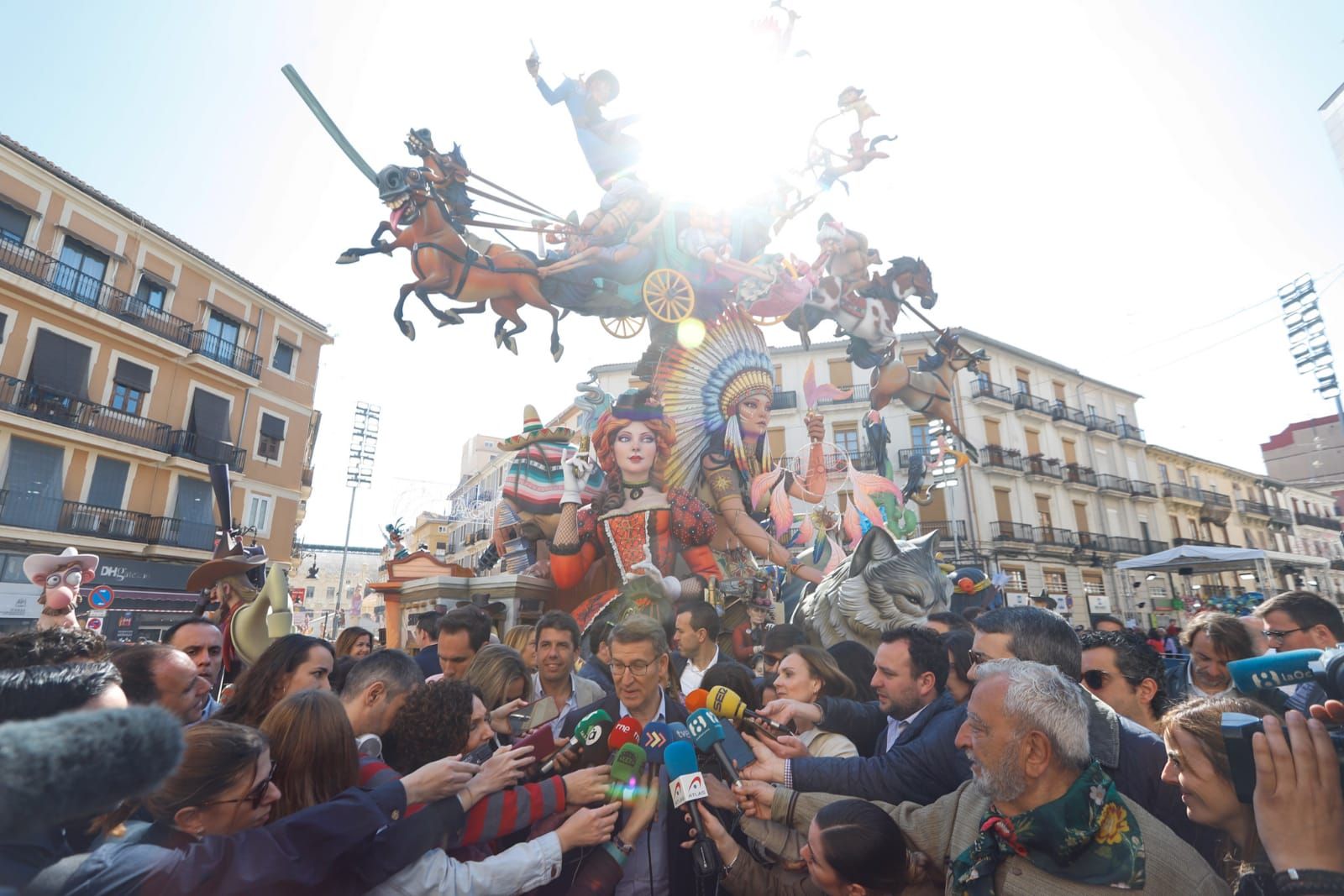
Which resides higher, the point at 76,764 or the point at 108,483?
the point at 108,483

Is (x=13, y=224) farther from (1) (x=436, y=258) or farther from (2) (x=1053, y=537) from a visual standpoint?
(2) (x=1053, y=537)

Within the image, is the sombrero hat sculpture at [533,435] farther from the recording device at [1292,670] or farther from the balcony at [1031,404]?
the balcony at [1031,404]

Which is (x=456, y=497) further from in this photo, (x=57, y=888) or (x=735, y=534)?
(x=57, y=888)

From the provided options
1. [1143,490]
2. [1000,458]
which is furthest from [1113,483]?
[1000,458]

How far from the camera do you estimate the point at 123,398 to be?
1950cm

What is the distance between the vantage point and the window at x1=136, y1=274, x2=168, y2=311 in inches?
797

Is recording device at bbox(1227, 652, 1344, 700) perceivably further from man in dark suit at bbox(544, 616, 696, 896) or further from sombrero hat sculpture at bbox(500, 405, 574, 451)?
sombrero hat sculpture at bbox(500, 405, 574, 451)

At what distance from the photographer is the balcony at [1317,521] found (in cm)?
4109

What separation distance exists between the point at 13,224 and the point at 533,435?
1626 cm

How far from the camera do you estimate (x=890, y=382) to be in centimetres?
1377

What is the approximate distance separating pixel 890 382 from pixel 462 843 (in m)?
12.9

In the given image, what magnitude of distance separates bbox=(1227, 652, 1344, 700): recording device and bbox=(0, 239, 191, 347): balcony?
23537 millimetres

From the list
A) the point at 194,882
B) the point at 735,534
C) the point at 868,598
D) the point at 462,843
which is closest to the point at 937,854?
the point at 462,843

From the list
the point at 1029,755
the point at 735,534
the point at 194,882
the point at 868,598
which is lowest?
the point at 194,882
